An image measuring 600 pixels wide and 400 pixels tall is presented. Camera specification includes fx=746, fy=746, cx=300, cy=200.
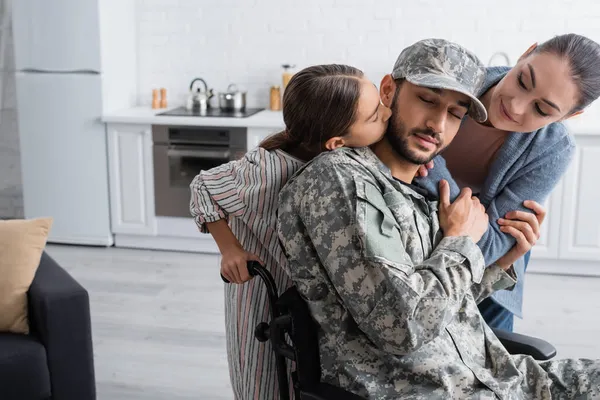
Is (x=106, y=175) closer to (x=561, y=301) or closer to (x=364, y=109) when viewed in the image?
(x=561, y=301)

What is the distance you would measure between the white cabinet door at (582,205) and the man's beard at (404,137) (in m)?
3.07

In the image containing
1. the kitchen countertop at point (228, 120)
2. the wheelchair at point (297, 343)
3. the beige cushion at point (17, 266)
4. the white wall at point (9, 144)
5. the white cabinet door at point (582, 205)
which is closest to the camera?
the wheelchair at point (297, 343)

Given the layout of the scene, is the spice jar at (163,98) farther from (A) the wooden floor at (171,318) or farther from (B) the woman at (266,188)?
(B) the woman at (266,188)

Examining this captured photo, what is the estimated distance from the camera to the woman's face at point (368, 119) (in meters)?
1.64

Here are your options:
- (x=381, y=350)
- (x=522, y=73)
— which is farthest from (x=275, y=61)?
(x=381, y=350)

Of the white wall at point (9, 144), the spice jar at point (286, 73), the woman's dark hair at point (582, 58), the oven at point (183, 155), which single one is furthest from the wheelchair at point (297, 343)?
the white wall at point (9, 144)

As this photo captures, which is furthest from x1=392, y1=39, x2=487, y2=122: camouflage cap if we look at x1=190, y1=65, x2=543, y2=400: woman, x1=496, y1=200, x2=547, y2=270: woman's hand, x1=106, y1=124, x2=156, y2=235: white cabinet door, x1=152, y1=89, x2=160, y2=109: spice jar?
x1=152, y1=89, x2=160, y2=109: spice jar

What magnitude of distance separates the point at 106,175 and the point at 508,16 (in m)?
2.88

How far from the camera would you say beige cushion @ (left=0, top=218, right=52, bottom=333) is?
2.69 m

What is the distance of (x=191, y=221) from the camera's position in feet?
16.2

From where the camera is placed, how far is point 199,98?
5148mm

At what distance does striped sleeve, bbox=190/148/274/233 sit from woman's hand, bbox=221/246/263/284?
0.33 ft

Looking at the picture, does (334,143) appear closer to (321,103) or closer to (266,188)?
(321,103)

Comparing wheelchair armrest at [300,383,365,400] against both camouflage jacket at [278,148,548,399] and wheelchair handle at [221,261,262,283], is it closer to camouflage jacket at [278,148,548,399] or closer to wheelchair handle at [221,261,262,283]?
camouflage jacket at [278,148,548,399]
